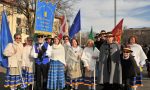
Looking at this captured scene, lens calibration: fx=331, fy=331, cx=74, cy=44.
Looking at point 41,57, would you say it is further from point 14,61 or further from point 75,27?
point 75,27

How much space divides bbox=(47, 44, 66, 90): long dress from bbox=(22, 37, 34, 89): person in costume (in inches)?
26.3

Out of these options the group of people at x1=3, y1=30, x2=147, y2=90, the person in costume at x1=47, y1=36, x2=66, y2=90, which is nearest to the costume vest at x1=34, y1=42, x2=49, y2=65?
the group of people at x1=3, y1=30, x2=147, y2=90

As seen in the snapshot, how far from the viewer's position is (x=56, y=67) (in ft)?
32.8

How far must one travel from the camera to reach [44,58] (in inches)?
393

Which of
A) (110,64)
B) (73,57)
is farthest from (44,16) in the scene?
(110,64)

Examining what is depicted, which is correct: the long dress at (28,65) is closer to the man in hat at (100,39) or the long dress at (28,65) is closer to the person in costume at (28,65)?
the person in costume at (28,65)

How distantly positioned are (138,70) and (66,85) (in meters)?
2.60

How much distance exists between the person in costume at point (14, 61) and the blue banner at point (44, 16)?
71cm

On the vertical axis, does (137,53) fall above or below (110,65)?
above

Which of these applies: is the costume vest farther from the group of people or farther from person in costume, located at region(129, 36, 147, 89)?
person in costume, located at region(129, 36, 147, 89)

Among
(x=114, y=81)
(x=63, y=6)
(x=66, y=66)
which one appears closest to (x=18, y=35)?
(x=66, y=66)

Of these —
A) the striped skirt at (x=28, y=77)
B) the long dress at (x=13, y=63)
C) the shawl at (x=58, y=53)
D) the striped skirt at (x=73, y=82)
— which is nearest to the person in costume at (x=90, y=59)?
the striped skirt at (x=73, y=82)

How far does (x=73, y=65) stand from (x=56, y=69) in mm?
613

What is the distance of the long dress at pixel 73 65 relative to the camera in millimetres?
10312
